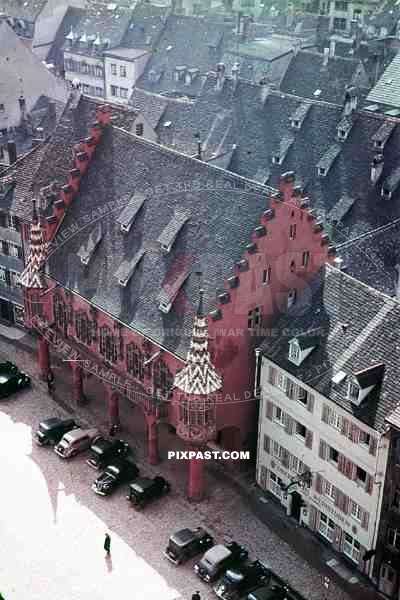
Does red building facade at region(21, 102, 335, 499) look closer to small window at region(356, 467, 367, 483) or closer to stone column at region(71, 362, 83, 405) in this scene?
stone column at region(71, 362, 83, 405)

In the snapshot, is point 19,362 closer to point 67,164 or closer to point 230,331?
point 67,164

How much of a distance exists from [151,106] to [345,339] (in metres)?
62.7

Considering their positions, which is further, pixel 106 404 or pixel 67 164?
pixel 67 164

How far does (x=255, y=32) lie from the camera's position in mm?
162750

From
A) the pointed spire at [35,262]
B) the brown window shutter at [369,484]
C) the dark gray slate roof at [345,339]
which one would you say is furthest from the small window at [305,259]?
the pointed spire at [35,262]

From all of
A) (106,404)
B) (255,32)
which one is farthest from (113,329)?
(255,32)

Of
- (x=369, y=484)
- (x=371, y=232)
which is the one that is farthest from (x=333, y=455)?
Result: (x=371, y=232)

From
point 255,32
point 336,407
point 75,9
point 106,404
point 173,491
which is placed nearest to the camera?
point 336,407

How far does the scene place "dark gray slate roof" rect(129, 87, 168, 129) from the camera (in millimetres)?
121938

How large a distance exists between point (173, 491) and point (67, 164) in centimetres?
3872

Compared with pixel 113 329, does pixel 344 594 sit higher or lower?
lower

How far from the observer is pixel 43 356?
95.9m

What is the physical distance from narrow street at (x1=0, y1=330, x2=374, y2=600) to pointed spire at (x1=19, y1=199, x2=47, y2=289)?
47.2ft

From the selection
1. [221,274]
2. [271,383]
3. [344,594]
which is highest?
[221,274]
